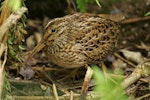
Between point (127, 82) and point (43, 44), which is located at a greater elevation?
point (43, 44)

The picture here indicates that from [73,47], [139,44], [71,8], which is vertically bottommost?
[139,44]

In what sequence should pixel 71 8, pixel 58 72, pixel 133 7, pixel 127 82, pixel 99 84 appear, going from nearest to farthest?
pixel 99 84 → pixel 127 82 → pixel 58 72 → pixel 71 8 → pixel 133 7

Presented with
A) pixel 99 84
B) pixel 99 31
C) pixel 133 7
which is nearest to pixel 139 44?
pixel 133 7

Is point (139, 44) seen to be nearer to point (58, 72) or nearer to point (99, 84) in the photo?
point (58, 72)

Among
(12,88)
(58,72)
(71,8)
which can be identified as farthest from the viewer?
(71,8)
